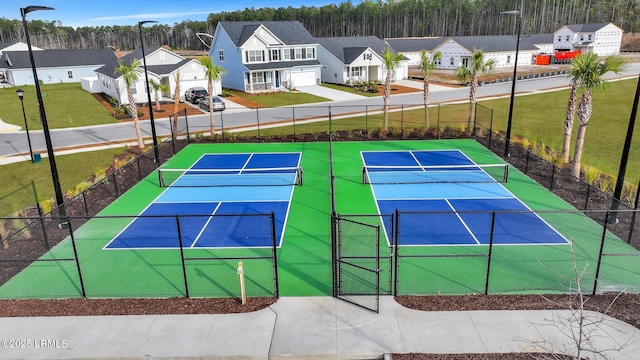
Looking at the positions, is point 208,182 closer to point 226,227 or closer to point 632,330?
point 226,227

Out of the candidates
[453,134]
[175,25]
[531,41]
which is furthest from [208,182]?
[175,25]

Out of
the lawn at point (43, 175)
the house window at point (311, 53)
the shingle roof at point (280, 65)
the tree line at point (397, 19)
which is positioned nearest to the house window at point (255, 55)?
the shingle roof at point (280, 65)

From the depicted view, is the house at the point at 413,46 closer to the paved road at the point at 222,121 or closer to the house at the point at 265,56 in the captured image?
the house at the point at 265,56

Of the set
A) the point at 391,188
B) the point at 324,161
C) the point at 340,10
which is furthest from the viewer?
the point at 340,10

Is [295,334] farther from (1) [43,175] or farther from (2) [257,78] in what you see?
(2) [257,78]

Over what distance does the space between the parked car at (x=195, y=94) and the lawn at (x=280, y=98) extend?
15.7 feet

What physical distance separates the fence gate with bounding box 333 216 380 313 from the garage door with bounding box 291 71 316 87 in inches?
1651

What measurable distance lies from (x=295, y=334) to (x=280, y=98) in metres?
40.4

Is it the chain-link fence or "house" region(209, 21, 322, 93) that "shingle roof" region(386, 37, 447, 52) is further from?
the chain-link fence

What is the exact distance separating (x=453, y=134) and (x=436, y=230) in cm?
1573

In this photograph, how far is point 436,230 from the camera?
1555cm

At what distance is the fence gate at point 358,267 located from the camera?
1100 cm

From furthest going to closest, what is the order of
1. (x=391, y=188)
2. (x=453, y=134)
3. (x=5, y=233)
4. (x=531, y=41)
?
1. (x=531, y=41)
2. (x=453, y=134)
3. (x=391, y=188)
4. (x=5, y=233)

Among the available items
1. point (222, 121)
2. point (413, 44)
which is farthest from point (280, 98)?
point (413, 44)
